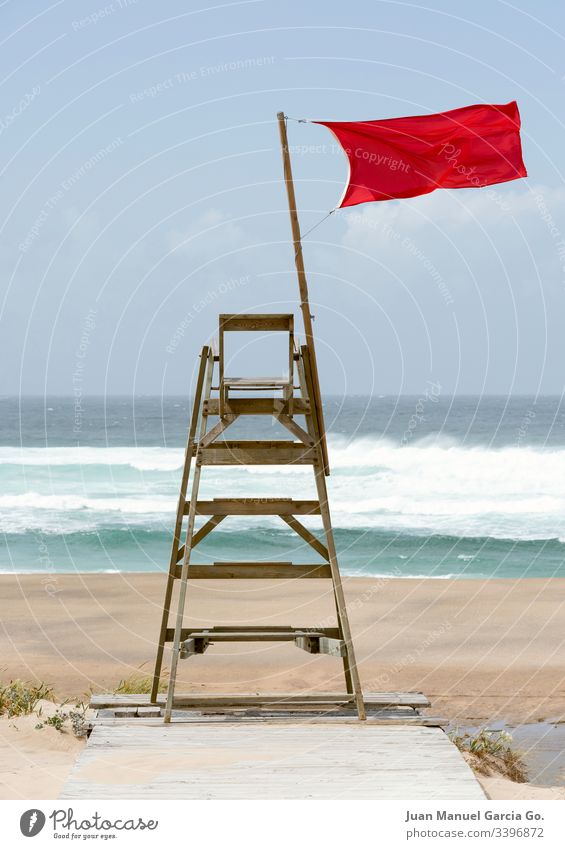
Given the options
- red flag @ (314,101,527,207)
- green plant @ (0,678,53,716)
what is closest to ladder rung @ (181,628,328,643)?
green plant @ (0,678,53,716)

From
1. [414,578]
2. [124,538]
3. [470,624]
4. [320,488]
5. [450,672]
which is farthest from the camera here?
[124,538]

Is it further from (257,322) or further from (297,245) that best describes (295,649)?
(297,245)

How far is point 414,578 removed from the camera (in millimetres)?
21000

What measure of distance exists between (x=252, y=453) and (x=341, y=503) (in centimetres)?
2337

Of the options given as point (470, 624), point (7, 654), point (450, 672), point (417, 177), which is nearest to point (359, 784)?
point (417, 177)

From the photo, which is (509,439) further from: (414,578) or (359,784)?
(359,784)

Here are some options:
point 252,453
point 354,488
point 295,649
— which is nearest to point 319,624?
point 295,649

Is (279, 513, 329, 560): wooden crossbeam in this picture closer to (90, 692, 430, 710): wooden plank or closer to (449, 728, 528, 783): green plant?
(90, 692, 430, 710): wooden plank

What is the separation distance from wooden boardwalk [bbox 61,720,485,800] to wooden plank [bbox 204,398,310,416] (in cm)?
244

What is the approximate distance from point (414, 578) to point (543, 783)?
39.2 ft

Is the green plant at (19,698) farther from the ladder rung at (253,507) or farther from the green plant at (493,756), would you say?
the green plant at (493,756)

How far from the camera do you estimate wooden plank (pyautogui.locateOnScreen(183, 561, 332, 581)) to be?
353 inches

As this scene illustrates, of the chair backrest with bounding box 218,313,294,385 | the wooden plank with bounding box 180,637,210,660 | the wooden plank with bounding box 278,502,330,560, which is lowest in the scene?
the wooden plank with bounding box 180,637,210,660
